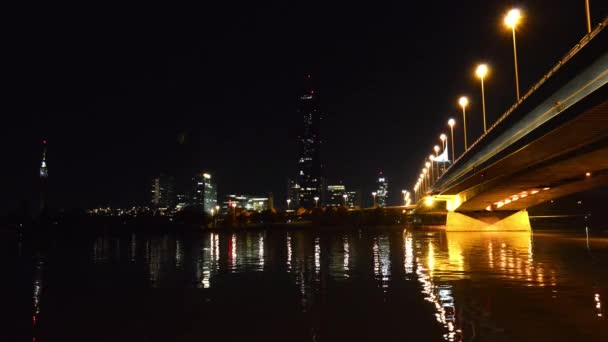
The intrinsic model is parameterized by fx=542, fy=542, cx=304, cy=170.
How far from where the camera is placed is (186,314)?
1493 cm

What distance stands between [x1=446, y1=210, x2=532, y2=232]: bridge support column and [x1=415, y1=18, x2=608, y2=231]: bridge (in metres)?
5.04

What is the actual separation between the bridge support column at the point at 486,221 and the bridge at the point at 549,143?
5037 mm

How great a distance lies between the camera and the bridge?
23.4 metres

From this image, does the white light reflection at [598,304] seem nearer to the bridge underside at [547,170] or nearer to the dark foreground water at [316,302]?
the dark foreground water at [316,302]

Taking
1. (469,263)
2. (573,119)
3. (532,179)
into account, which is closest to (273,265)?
(469,263)

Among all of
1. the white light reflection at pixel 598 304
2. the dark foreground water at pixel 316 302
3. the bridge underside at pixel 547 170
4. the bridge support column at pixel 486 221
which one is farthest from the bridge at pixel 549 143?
the white light reflection at pixel 598 304

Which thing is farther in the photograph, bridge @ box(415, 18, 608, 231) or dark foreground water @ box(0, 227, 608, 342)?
bridge @ box(415, 18, 608, 231)

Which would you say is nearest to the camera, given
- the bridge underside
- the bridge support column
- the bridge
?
the bridge

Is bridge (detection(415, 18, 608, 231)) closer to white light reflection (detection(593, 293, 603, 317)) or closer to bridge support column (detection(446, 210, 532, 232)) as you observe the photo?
bridge support column (detection(446, 210, 532, 232))

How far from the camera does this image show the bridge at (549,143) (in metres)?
23.4

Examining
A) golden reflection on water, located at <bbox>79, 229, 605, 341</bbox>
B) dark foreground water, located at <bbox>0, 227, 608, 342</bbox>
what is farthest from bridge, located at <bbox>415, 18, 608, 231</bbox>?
dark foreground water, located at <bbox>0, 227, 608, 342</bbox>

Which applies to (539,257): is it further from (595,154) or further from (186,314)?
(186,314)

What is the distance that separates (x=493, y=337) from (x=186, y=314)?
26.5 feet

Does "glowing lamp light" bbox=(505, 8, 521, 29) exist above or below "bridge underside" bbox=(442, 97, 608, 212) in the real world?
above
